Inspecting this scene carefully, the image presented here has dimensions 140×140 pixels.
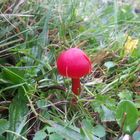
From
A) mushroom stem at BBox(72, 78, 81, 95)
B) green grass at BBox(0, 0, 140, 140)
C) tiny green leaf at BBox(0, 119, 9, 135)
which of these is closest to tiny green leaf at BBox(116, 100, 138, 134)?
green grass at BBox(0, 0, 140, 140)

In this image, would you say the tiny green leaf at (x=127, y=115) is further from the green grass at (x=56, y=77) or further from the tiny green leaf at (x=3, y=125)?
the tiny green leaf at (x=3, y=125)

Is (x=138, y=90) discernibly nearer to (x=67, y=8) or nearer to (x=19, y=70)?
(x=19, y=70)

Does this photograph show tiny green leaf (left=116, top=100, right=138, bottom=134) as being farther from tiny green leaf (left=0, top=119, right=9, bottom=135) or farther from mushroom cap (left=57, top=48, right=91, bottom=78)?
tiny green leaf (left=0, top=119, right=9, bottom=135)

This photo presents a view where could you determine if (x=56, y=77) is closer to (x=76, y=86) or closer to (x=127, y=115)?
(x=76, y=86)

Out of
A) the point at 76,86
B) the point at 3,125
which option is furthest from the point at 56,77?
the point at 3,125

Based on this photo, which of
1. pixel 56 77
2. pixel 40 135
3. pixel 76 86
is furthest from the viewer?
pixel 56 77

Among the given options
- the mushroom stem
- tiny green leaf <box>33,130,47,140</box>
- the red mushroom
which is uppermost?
the red mushroom
